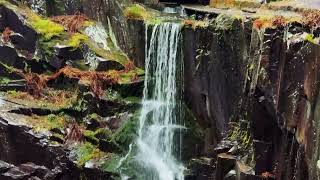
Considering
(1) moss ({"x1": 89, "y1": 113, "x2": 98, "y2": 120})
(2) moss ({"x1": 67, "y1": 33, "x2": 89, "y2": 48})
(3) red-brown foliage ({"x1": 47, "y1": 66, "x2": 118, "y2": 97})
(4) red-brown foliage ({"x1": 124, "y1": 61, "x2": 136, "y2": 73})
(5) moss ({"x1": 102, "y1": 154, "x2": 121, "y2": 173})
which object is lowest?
(5) moss ({"x1": 102, "y1": 154, "x2": 121, "y2": 173})

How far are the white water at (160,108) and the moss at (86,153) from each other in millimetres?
1305

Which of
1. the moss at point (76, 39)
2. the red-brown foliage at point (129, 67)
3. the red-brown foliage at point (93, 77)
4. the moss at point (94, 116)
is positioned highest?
the moss at point (76, 39)

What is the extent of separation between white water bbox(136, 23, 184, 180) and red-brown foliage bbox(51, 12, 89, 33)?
430 cm

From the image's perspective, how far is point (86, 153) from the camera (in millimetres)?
17016

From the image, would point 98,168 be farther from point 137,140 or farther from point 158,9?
point 158,9

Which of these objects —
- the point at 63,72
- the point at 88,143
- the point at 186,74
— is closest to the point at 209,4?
the point at 186,74

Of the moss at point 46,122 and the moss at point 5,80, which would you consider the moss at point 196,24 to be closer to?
the moss at point 46,122

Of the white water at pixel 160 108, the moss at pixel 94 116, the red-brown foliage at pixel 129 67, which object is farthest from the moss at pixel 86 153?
the red-brown foliage at pixel 129 67

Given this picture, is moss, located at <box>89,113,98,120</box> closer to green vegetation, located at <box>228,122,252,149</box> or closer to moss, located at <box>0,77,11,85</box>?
moss, located at <box>0,77,11,85</box>

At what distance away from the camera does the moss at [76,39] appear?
2015 centimetres

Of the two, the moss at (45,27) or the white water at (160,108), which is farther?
the moss at (45,27)

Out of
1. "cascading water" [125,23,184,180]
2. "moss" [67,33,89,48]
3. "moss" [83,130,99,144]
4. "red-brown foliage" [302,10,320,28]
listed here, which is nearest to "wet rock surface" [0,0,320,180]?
"moss" [83,130,99,144]

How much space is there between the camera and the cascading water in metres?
17.4

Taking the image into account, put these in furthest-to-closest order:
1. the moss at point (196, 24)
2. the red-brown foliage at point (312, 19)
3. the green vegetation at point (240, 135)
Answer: the moss at point (196, 24)
the green vegetation at point (240, 135)
the red-brown foliage at point (312, 19)
